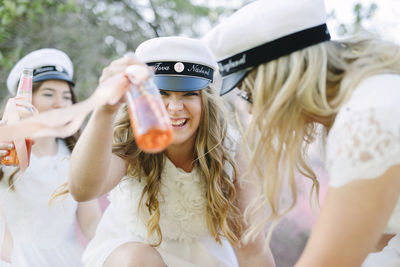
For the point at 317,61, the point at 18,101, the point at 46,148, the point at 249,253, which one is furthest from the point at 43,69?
the point at 317,61

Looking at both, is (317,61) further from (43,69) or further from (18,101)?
(43,69)

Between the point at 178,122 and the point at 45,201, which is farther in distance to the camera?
the point at 45,201

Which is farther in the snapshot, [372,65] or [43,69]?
[43,69]

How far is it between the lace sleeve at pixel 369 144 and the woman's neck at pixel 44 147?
193cm

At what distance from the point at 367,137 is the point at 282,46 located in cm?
34

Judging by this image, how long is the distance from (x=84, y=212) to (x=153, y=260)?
0.90 meters

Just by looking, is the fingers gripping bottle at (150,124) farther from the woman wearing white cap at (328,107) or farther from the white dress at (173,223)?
the white dress at (173,223)

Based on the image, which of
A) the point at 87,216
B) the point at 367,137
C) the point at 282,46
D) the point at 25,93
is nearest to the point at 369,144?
the point at 367,137

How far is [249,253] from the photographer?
→ 1987 mm

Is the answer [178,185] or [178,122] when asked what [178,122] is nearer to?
[178,122]

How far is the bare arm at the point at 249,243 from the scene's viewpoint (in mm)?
1963

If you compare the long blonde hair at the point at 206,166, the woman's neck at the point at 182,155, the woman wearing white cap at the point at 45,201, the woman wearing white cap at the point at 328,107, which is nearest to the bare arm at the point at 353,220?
the woman wearing white cap at the point at 328,107

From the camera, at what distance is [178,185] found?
190 cm

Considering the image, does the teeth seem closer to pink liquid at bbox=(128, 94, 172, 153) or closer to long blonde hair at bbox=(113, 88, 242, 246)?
long blonde hair at bbox=(113, 88, 242, 246)
